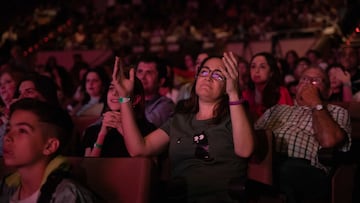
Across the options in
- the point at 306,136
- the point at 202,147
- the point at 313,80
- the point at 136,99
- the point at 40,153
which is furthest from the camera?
the point at 313,80

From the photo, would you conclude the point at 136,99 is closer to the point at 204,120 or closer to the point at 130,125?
the point at 130,125

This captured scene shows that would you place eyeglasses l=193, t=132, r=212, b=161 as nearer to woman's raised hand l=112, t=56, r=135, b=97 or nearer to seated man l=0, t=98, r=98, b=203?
woman's raised hand l=112, t=56, r=135, b=97

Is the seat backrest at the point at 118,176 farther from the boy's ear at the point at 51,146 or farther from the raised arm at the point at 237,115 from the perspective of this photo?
the raised arm at the point at 237,115

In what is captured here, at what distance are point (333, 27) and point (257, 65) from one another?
693 centimetres

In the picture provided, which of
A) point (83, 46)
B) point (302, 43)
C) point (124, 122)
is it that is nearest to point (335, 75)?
point (124, 122)

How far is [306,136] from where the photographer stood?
10.8 ft

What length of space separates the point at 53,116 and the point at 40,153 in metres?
0.15

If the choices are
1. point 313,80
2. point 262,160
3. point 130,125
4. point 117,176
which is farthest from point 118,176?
point 313,80

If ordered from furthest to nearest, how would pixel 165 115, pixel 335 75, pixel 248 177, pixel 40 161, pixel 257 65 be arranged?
pixel 335 75, pixel 257 65, pixel 165 115, pixel 248 177, pixel 40 161

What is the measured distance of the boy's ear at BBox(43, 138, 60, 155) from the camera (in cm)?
206

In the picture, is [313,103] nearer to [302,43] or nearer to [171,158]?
[171,158]

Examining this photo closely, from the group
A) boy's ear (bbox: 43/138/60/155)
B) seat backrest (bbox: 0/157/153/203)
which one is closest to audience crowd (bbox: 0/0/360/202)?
boy's ear (bbox: 43/138/60/155)

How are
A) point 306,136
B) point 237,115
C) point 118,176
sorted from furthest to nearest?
point 306,136 < point 237,115 < point 118,176

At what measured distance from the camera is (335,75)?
488 cm
